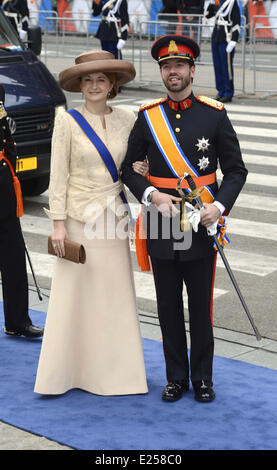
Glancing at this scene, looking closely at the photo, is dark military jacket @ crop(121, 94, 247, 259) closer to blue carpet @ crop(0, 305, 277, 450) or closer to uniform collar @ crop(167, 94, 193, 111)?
uniform collar @ crop(167, 94, 193, 111)

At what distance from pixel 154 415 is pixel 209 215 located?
3.49 feet

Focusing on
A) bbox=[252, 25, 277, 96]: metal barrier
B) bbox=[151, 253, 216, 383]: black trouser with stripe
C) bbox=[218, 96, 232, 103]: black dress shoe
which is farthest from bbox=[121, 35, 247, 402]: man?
bbox=[252, 25, 277, 96]: metal barrier

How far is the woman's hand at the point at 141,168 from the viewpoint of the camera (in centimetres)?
499

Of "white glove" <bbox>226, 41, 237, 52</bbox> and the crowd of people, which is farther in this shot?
"white glove" <bbox>226, 41, 237, 52</bbox>

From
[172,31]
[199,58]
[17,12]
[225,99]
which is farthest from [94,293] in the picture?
[17,12]

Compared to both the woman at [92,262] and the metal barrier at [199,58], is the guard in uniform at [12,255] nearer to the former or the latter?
the woman at [92,262]

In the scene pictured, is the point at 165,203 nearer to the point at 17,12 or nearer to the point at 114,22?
the point at 114,22

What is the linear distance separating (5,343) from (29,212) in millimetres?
3714

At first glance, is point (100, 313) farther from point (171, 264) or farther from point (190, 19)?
point (190, 19)

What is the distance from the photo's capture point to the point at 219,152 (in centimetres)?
493

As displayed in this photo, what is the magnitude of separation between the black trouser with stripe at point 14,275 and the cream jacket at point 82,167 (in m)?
1.09

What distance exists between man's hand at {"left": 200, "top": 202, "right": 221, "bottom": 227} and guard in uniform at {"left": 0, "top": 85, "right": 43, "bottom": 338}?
5.37ft

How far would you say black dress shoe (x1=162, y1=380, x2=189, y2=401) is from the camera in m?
5.12
